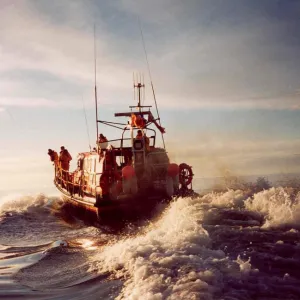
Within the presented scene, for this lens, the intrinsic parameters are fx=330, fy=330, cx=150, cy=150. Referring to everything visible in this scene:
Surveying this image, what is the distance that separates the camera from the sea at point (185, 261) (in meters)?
5.49

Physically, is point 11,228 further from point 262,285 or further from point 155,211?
point 262,285

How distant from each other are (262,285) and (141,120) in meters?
13.1

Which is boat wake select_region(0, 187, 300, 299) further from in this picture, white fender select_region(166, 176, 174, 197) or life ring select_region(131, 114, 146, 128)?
life ring select_region(131, 114, 146, 128)

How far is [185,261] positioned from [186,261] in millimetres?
20

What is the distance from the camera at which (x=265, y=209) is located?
1184 cm

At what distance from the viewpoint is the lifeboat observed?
1561cm

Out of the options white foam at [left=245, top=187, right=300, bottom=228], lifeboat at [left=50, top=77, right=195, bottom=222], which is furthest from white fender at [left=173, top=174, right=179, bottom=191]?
white foam at [left=245, top=187, right=300, bottom=228]

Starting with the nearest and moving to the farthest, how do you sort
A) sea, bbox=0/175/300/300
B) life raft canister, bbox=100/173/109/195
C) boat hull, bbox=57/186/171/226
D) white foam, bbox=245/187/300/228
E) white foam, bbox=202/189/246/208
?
sea, bbox=0/175/300/300 → white foam, bbox=245/187/300/228 → white foam, bbox=202/189/246/208 → boat hull, bbox=57/186/171/226 → life raft canister, bbox=100/173/109/195

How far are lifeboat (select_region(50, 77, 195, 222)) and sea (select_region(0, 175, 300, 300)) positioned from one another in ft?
8.90

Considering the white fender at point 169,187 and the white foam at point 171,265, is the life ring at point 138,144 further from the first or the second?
the white foam at point 171,265

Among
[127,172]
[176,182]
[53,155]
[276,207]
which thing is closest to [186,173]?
[176,182]

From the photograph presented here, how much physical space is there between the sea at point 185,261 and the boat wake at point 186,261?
0.02 m

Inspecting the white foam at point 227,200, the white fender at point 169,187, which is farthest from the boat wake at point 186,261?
the white fender at point 169,187

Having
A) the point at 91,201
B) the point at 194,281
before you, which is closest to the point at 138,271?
the point at 194,281
